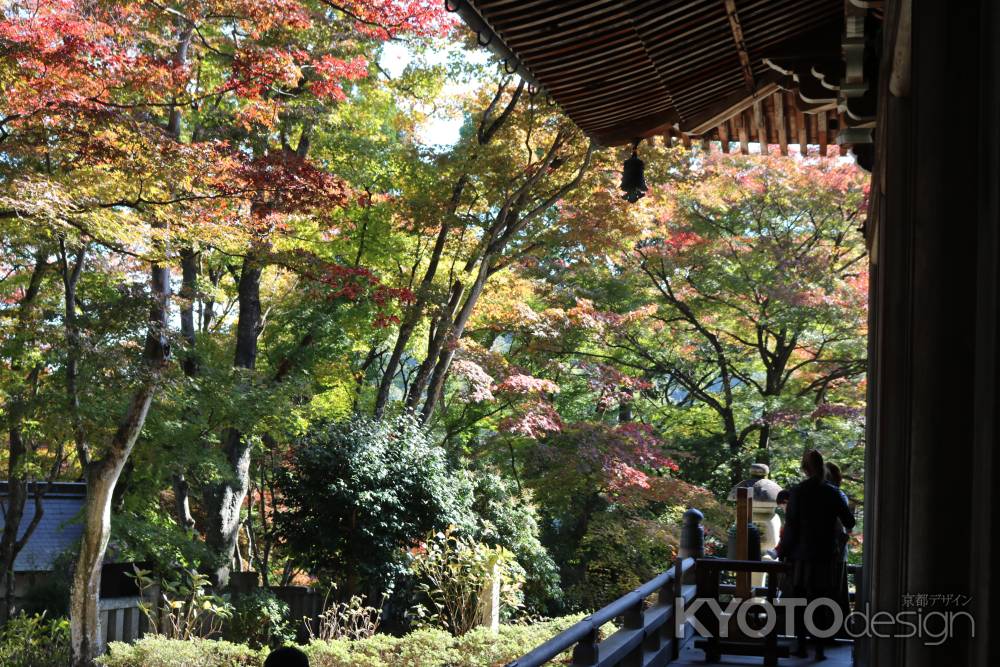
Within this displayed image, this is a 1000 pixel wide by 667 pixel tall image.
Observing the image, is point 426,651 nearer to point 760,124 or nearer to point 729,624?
point 729,624

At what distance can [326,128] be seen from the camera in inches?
544

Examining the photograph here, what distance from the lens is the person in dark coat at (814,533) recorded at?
534 centimetres

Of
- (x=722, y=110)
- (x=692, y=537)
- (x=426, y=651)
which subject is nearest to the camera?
(x=722, y=110)

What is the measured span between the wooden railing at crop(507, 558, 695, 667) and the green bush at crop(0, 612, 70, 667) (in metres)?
7.01

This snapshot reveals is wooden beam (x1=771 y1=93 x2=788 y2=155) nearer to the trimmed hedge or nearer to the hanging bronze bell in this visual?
the hanging bronze bell

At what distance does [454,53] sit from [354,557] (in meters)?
6.94

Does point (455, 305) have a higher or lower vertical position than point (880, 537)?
higher

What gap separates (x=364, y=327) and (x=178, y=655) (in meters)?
6.33

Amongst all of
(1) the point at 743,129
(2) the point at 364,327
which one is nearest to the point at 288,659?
(1) the point at 743,129

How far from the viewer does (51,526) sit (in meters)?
16.1

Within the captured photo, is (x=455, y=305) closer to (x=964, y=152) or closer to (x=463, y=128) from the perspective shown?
(x=463, y=128)

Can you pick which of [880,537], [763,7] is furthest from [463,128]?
[880,537]

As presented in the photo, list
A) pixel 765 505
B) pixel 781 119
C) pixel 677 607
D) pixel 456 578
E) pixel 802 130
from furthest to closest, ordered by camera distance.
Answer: pixel 456 578 → pixel 765 505 → pixel 677 607 → pixel 802 130 → pixel 781 119

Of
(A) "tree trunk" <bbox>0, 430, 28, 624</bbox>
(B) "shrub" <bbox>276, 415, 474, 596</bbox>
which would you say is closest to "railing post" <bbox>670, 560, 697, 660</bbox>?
(B) "shrub" <bbox>276, 415, 474, 596</bbox>
